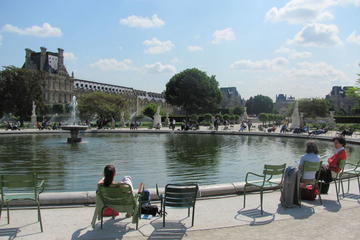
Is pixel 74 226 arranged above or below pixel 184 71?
below

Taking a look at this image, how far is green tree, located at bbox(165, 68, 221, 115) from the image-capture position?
262 feet

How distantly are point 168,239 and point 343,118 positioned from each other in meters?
82.1

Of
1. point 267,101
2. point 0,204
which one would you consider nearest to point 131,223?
point 0,204

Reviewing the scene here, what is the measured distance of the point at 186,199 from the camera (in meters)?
6.53

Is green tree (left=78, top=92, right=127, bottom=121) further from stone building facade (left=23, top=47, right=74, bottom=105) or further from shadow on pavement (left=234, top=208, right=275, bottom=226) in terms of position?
shadow on pavement (left=234, top=208, right=275, bottom=226)

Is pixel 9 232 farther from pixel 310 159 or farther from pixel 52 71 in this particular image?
pixel 52 71

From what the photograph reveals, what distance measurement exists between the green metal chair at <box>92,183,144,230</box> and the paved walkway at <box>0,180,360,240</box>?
33 centimetres

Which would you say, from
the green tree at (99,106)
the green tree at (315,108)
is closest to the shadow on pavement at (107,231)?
the green tree at (99,106)

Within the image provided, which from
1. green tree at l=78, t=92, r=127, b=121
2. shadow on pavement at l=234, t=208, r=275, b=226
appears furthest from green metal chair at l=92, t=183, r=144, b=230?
green tree at l=78, t=92, r=127, b=121

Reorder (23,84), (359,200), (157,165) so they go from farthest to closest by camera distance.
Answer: (23,84) < (157,165) < (359,200)

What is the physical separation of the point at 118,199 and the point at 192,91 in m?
73.8

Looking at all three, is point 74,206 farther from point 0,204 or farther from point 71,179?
point 71,179

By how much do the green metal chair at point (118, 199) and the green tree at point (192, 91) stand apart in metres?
73.0

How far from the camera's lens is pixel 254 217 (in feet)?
23.2
